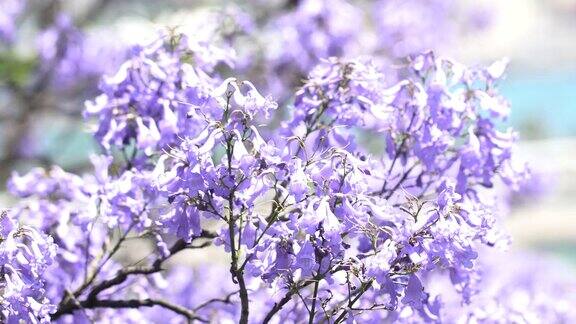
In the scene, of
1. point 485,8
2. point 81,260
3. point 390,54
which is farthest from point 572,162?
point 81,260

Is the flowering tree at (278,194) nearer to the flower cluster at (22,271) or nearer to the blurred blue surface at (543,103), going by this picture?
the flower cluster at (22,271)

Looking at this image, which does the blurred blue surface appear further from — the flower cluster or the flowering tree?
the flower cluster

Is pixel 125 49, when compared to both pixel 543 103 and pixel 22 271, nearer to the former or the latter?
pixel 22 271

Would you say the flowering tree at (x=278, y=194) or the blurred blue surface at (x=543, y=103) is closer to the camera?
the flowering tree at (x=278, y=194)

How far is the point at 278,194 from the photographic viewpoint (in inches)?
84.4

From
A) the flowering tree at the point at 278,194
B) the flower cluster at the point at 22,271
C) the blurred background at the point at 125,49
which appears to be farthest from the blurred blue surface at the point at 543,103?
the flower cluster at the point at 22,271

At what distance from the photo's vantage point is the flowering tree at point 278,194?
2.08 meters

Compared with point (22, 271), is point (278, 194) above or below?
above

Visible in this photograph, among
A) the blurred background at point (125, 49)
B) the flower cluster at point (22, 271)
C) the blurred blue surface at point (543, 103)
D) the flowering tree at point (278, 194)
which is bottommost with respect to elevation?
the flower cluster at point (22, 271)

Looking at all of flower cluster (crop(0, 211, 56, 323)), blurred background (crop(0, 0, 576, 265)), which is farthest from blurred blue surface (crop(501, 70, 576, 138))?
flower cluster (crop(0, 211, 56, 323))

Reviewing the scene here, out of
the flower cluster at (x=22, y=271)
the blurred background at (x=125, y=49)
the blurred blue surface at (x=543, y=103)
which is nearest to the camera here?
Result: the flower cluster at (x=22, y=271)

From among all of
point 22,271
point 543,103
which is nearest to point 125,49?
point 22,271

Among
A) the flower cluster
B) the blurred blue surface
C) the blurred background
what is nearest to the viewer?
the flower cluster

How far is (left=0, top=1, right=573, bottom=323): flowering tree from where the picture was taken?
2078mm
